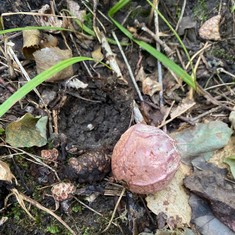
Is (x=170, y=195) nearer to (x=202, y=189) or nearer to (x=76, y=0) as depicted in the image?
(x=202, y=189)

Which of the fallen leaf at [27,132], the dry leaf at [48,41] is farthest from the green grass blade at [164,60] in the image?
the fallen leaf at [27,132]

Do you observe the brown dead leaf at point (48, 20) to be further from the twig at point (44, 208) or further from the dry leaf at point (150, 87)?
the twig at point (44, 208)

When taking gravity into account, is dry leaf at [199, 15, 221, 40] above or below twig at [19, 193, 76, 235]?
above

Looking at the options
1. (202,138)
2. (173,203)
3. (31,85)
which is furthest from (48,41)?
(173,203)

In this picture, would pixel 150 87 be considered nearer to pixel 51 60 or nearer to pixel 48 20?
pixel 51 60

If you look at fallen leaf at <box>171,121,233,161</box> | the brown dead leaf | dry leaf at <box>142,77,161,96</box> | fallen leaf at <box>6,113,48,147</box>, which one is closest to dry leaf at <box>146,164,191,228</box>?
fallen leaf at <box>171,121,233,161</box>

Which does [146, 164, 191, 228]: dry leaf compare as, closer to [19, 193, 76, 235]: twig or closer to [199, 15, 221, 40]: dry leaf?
[19, 193, 76, 235]: twig

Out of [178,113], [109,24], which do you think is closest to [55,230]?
[178,113]
